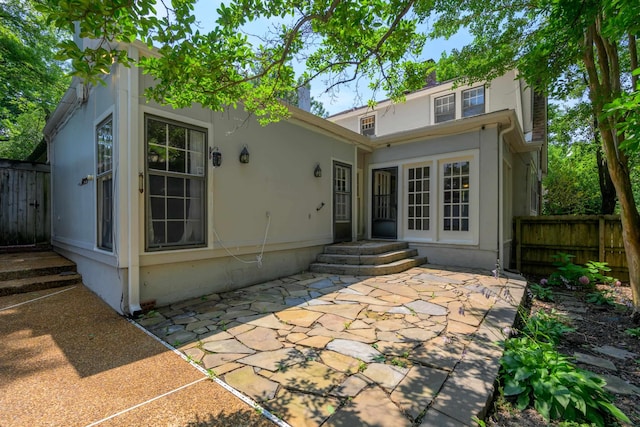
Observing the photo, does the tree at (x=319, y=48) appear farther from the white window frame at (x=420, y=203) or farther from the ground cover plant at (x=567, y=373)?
the white window frame at (x=420, y=203)

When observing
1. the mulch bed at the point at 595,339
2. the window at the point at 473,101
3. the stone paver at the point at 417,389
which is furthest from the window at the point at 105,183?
the window at the point at 473,101

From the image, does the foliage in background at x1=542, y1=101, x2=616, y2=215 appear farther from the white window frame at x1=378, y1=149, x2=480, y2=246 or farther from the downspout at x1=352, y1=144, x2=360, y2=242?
the downspout at x1=352, y1=144, x2=360, y2=242

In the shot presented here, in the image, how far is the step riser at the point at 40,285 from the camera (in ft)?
14.6

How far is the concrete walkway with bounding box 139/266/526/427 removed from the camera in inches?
79.3

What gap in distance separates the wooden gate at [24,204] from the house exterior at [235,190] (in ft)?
2.76

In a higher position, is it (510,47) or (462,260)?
(510,47)

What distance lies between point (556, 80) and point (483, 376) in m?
4.29

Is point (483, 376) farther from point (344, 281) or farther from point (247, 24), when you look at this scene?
point (247, 24)

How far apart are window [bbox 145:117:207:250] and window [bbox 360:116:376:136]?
32.4 feet

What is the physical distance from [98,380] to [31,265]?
14.9 ft

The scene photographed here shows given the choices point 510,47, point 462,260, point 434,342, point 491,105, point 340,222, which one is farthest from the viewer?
point 491,105

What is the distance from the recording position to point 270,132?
571 cm

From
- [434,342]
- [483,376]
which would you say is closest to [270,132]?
[434,342]

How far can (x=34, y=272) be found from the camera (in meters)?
5.06
